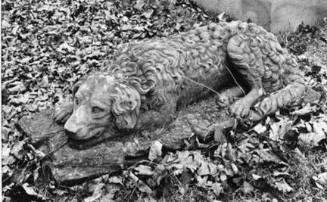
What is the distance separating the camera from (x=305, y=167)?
442cm

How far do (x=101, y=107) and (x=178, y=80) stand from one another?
2.82 ft

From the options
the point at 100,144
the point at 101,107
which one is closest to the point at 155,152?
the point at 100,144

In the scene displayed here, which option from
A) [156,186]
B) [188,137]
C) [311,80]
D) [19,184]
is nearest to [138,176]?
[156,186]

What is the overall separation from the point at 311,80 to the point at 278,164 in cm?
212

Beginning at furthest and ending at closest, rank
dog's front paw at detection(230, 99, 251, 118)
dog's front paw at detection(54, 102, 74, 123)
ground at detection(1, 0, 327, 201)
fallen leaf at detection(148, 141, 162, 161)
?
1. dog's front paw at detection(230, 99, 251, 118)
2. dog's front paw at detection(54, 102, 74, 123)
3. fallen leaf at detection(148, 141, 162, 161)
4. ground at detection(1, 0, 327, 201)

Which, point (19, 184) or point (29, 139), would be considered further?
point (29, 139)

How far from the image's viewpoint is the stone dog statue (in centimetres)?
423

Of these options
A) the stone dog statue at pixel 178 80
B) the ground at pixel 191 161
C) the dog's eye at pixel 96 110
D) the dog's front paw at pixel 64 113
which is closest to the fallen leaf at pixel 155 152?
the ground at pixel 191 161

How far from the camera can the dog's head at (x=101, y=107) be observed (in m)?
4.18

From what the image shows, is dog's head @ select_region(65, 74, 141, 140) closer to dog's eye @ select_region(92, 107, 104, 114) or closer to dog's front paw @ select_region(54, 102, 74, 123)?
dog's eye @ select_region(92, 107, 104, 114)

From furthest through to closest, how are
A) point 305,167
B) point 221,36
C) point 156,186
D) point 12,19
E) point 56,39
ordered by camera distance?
1. point 12,19
2. point 56,39
3. point 221,36
4. point 305,167
5. point 156,186

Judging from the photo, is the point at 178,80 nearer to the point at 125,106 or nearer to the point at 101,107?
the point at 125,106

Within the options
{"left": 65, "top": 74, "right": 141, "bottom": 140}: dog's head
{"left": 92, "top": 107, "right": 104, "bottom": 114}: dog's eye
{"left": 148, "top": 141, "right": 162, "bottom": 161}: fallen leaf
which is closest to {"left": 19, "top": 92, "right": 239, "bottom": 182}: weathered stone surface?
{"left": 148, "top": 141, "right": 162, "bottom": 161}: fallen leaf

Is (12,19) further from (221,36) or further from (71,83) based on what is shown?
(221,36)
